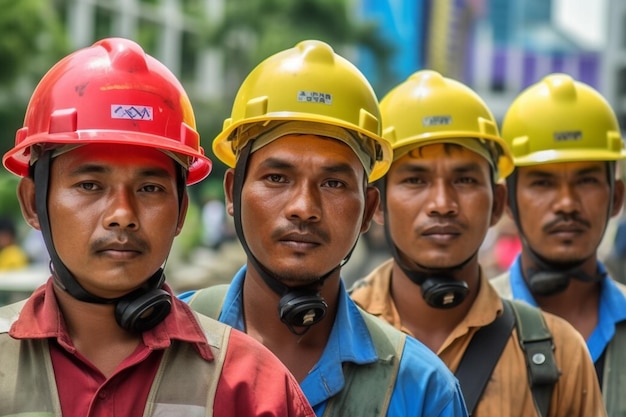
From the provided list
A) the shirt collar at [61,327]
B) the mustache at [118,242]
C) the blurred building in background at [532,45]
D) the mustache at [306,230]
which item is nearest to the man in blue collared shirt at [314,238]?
the mustache at [306,230]

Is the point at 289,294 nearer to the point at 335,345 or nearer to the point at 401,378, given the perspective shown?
the point at 335,345

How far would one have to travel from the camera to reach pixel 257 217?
4133 millimetres

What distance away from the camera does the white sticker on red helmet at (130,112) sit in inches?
136

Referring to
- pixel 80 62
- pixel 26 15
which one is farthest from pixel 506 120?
pixel 26 15

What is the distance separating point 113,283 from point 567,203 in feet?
9.37

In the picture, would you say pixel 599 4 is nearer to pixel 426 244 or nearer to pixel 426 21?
pixel 426 21

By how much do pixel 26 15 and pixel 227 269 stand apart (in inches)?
317

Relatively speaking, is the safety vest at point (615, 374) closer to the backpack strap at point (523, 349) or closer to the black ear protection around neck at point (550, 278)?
the black ear protection around neck at point (550, 278)

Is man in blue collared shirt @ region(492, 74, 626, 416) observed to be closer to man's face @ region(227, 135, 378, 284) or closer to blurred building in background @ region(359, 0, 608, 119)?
man's face @ region(227, 135, 378, 284)

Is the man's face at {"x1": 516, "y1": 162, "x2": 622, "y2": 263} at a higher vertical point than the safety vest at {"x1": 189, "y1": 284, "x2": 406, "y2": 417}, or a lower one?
higher

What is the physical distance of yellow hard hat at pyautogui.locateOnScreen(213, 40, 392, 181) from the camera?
418 cm

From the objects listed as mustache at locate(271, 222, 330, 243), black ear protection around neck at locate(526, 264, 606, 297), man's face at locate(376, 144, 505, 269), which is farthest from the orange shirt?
mustache at locate(271, 222, 330, 243)

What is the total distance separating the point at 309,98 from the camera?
419cm

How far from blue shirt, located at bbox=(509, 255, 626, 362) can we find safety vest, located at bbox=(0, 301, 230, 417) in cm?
263
